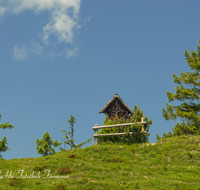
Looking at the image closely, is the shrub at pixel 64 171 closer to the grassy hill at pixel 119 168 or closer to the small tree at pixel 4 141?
the grassy hill at pixel 119 168

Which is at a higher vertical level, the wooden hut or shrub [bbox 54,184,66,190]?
the wooden hut

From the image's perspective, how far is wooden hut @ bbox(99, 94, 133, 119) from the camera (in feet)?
118

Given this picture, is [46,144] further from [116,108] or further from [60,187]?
[60,187]

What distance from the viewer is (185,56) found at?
35.8 meters

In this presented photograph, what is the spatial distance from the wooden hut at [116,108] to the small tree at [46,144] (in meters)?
9.77

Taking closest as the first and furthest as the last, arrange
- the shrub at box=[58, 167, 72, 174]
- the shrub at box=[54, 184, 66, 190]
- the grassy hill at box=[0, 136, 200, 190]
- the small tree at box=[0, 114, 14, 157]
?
the shrub at box=[54, 184, 66, 190] → the grassy hill at box=[0, 136, 200, 190] → the shrub at box=[58, 167, 72, 174] → the small tree at box=[0, 114, 14, 157]

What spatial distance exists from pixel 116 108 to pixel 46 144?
13107 millimetres

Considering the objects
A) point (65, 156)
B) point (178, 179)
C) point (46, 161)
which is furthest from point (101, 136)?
point (178, 179)

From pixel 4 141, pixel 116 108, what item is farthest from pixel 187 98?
pixel 4 141

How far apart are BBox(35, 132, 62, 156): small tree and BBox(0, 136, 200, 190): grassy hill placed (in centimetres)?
945

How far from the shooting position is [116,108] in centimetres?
3628

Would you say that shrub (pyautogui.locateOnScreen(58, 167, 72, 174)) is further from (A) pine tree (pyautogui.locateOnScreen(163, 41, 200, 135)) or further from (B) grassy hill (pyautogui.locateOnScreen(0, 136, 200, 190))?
(A) pine tree (pyautogui.locateOnScreen(163, 41, 200, 135))

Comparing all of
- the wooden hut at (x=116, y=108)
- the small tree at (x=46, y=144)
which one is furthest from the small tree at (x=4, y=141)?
the wooden hut at (x=116, y=108)

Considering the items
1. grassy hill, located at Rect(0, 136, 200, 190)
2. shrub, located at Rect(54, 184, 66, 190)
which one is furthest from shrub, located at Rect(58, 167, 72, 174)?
shrub, located at Rect(54, 184, 66, 190)
